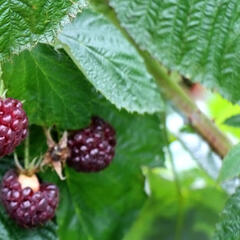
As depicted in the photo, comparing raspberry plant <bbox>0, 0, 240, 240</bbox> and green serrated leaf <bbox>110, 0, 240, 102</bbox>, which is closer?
raspberry plant <bbox>0, 0, 240, 240</bbox>

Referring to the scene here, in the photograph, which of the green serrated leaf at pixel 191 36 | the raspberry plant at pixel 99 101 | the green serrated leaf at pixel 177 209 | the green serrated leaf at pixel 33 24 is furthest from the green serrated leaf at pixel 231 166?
the green serrated leaf at pixel 177 209

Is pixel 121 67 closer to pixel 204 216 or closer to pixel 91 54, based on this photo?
pixel 91 54

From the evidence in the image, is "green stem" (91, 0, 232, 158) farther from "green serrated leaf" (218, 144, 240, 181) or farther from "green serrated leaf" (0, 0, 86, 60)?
"green serrated leaf" (0, 0, 86, 60)

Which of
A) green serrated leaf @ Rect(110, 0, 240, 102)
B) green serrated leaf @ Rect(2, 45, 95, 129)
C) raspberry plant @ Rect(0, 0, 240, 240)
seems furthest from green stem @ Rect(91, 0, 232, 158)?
green serrated leaf @ Rect(2, 45, 95, 129)

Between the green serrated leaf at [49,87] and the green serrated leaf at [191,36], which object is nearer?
the green serrated leaf at [49,87]

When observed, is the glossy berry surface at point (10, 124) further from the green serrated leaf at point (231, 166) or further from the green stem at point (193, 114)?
the green stem at point (193, 114)

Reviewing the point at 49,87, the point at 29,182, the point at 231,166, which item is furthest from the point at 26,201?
the point at 231,166

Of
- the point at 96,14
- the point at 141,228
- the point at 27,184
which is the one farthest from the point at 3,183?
the point at 141,228
